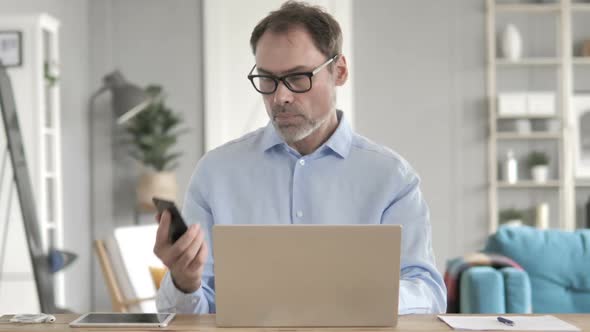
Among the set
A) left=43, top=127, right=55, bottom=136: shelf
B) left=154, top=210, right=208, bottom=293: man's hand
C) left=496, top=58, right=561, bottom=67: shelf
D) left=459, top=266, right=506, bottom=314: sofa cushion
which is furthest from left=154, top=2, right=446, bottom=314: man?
left=496, top=58, right=561, bottom=67: shelf

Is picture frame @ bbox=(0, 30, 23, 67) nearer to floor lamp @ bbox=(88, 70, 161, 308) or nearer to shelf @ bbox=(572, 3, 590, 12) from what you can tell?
floor lamp @ bbox=(88, 70, 161, 308)

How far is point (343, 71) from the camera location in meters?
2.29

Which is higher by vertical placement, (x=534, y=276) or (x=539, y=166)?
(x=539, y=166)

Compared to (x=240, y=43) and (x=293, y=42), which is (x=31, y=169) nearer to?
(x=240, y=43)

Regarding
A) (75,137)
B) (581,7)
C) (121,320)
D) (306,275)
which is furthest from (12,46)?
(581,7)

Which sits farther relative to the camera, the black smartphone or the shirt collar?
the shirt collar

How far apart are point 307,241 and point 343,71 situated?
2.77 ft

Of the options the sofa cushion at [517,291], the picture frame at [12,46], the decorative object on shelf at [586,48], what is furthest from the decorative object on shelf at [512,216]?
the picture frame at [12,46]

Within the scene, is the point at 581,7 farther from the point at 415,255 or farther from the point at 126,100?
the point at 415,255

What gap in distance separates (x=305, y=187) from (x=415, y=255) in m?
0.34

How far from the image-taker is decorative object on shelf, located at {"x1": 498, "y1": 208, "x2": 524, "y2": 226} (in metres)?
6.61

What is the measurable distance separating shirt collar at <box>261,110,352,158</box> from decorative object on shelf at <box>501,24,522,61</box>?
182 inches

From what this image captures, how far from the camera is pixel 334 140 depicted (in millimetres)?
2217

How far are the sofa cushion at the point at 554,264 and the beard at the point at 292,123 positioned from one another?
7.67 feet
